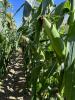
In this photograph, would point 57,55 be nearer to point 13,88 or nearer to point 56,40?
point 56,40

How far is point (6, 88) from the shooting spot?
2.77 meters

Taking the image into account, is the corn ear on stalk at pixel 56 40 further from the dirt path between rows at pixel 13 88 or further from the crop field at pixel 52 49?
the dirt path between rows at pixel 13 88

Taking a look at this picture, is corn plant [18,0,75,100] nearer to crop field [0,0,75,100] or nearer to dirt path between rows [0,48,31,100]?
crop field [0,0,75,100]

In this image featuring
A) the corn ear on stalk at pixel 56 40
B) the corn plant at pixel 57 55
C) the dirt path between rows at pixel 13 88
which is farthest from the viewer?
the dirt path between rows at pixel 13 88

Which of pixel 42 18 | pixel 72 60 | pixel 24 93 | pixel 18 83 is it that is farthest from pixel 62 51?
pixel 18 83

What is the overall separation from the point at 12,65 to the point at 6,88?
1.53 metres

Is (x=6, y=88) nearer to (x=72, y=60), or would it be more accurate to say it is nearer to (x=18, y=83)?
(x=18, y=83)

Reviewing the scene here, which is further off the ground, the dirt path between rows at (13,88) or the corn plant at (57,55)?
the corn plant at (57,55)

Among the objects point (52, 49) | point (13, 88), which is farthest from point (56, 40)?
point (13, 88)

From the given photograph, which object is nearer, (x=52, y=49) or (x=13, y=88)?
(x=52, y=49)

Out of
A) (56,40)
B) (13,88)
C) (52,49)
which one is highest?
(56,40)

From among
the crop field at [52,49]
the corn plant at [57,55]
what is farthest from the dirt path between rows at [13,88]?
the corn plant at [57,55]

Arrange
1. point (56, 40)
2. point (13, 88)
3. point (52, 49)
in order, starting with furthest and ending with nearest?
1. point (13, 88)
2. point (52, 49)
3. point (56, 40)

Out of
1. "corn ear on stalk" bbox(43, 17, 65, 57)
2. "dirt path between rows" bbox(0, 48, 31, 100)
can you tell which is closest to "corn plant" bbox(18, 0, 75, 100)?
"corn ear on stalk" bbox(43, 17, 65, 57)
